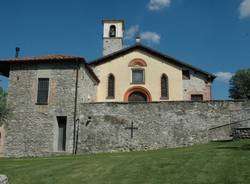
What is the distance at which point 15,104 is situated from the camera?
2014 centimetres

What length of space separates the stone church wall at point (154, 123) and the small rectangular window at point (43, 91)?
2.84 m

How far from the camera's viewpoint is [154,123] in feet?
63.3

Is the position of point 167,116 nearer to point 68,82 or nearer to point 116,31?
point 68,82

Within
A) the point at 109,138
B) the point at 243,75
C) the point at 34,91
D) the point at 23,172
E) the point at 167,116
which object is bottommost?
the point at 23,172

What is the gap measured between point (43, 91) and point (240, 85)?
4124cm

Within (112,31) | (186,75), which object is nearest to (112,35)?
(112,31)

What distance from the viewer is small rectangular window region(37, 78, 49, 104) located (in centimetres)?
2009

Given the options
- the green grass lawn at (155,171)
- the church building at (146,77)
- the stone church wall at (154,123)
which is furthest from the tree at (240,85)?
the green grass lawn at (155,171)

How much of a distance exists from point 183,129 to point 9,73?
470 inches

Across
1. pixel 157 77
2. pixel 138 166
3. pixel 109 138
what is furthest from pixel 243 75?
pixel 138 166

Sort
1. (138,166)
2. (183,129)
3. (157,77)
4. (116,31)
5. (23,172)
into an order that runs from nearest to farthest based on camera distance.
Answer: (138,166), (23,172), (183,129), (157,77), (116,31)

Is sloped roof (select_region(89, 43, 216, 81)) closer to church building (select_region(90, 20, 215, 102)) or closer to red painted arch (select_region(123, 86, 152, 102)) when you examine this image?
church building (select_region(90, 20, 215, 102))

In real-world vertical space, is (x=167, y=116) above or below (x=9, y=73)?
below

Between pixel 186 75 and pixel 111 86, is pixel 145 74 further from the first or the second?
pixel 186 75
